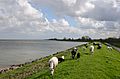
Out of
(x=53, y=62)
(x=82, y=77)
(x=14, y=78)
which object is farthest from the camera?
(x=14, y=78)

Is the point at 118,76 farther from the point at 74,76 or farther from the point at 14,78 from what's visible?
the point at 14,78

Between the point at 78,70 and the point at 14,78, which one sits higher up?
the point at 78,70

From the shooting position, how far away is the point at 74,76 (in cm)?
2488

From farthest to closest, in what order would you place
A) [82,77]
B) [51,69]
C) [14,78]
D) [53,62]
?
[14,78] < [53,62] < [51,69] < [82,77]

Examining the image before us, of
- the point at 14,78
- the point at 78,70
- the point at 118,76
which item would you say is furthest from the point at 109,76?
the point at 14,78

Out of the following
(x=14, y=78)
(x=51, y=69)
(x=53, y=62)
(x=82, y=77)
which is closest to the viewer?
(x=82, y=77)

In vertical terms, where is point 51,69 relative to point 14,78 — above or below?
above

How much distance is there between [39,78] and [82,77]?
4442 millimetres

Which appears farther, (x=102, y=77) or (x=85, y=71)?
(x=85, y=71)

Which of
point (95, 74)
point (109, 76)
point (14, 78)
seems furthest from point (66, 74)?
point (14, 78)

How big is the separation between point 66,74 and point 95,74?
3.20 metres

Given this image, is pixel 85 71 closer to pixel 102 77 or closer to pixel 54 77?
pixel 102 77

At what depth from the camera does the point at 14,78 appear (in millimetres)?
37094

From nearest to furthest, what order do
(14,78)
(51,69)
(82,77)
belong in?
(82,77) → (51,69) → (14,78)
